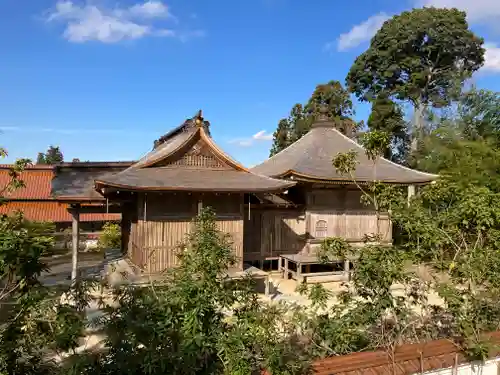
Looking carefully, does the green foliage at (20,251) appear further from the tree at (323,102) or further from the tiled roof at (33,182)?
the tree at (323,102)

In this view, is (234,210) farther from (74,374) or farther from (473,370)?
(74,374)

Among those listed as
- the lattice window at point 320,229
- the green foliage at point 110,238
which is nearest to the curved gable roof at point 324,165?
the lattice window at point 320,229

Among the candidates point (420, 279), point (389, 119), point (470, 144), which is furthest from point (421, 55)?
point (420, 279)

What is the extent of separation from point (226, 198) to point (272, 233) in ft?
10.3

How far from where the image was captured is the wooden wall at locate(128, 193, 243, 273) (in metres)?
11.2

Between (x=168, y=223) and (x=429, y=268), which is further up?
(x=168, y=223)

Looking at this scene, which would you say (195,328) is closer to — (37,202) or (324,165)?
(324,165)

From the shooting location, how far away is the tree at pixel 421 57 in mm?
35000

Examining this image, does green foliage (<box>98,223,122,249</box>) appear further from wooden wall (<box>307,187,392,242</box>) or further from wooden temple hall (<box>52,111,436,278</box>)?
wooden wall (<box>307,187,392,242</box>)

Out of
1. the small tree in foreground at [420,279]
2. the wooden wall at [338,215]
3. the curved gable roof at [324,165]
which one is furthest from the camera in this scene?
the wooden wall at [338,215]

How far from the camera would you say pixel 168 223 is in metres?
11.4

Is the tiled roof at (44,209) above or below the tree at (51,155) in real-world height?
below

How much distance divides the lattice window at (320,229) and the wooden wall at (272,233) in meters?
0.50

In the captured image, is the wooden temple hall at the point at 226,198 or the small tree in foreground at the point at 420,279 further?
the wooden temple hall at the point at 226,198
